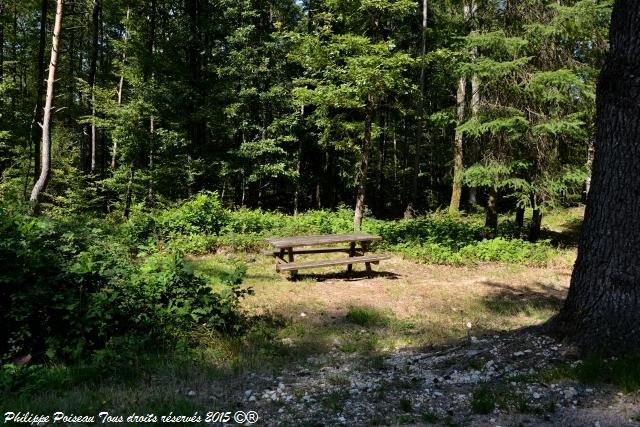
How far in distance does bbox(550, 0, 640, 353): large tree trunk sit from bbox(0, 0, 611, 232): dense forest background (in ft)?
22.9

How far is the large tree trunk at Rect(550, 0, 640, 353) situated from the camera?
13.4ft

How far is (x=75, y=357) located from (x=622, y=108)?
625 centimetres

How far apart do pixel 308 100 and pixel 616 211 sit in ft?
30.7

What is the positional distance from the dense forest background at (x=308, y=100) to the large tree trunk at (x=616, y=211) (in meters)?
6.99

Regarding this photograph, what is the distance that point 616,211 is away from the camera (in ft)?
13.7

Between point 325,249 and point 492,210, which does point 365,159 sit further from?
point 492,210

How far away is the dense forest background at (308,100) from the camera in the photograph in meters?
11.9

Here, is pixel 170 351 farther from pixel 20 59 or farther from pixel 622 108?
pixel 20 59

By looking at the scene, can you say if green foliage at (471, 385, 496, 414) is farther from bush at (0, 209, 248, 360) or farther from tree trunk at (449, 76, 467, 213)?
tree trunk at (449, 76, 467, 213)

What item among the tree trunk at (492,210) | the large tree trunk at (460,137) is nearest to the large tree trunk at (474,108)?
the large tree trunk at (460,137)

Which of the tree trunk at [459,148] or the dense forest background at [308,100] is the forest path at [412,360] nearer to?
the dense forest background at [308,100]

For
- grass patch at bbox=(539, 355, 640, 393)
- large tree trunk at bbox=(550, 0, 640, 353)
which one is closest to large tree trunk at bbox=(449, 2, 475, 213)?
large tree trunk at bbox=(550, 0, 640, 353)

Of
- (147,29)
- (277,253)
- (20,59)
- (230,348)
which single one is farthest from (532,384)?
(20,59)

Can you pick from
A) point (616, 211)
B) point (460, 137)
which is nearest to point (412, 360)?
point (616, 211)
